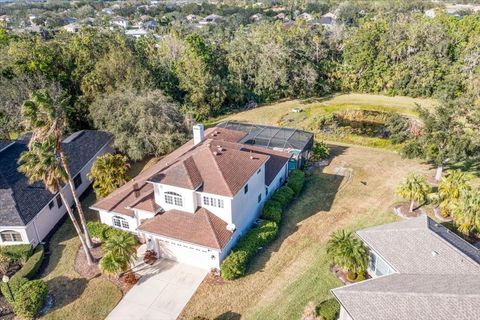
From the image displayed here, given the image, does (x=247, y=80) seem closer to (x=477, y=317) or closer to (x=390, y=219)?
(x=390, y=219)

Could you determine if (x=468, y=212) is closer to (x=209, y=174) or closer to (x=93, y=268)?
(x=209, y=174)

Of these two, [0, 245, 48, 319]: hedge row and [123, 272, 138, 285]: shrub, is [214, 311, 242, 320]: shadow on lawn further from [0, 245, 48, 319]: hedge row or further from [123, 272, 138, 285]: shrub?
[0, 245, 48, 319]: hedge row

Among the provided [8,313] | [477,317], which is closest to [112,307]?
[8,313]

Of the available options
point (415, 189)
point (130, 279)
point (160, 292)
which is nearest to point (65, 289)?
point (130, 279)

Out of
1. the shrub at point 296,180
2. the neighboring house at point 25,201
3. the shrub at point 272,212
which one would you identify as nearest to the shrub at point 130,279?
the neighboring house at point 25,201

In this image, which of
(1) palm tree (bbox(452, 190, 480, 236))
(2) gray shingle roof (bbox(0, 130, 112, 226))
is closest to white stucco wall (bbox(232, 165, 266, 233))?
(2) gray shingle roof (bbox(0, 130, 112, 226))

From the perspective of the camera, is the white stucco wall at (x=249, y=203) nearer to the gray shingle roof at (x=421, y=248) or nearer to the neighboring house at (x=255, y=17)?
the gray shingle roof at (x=421, y=248)
